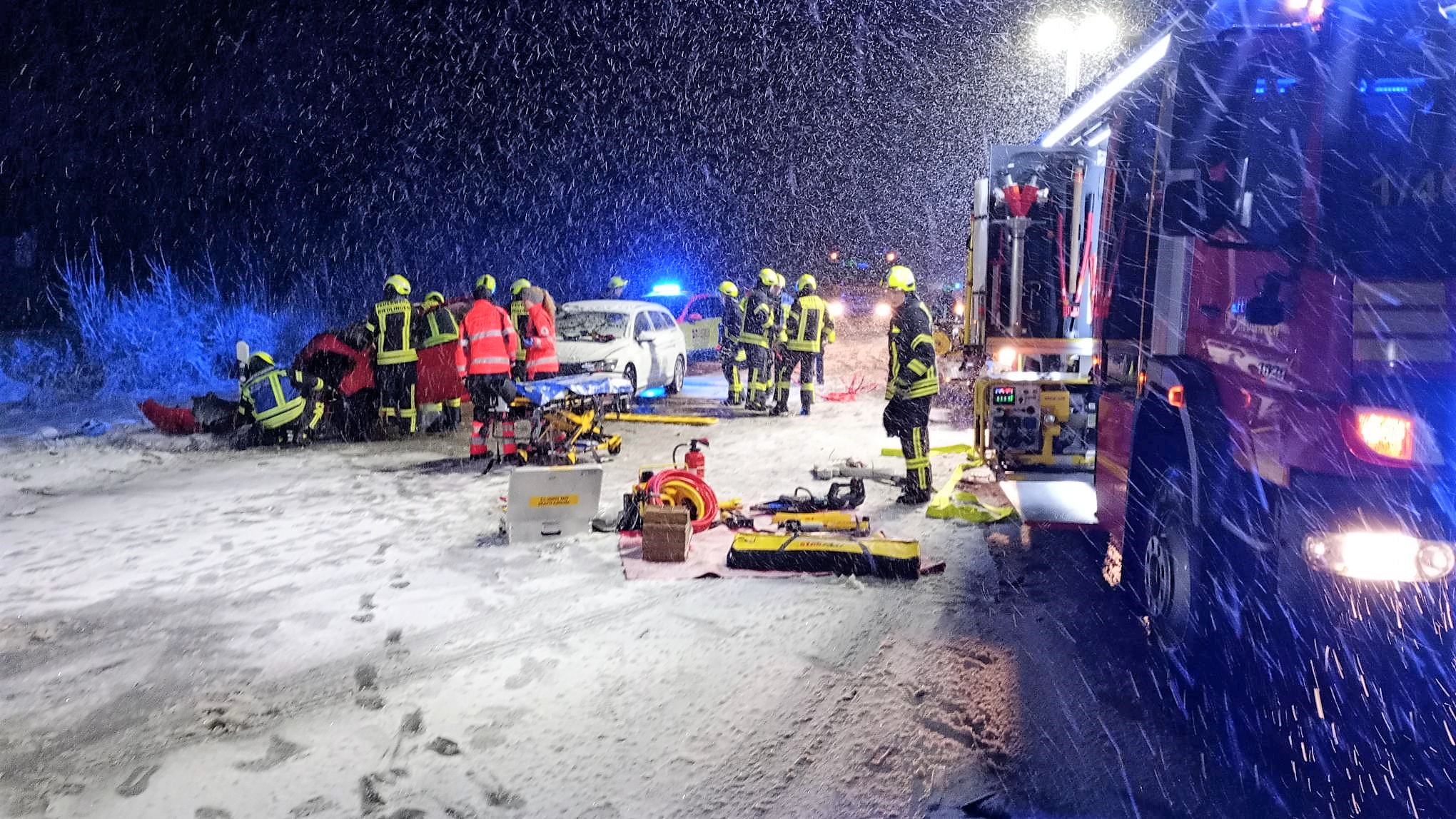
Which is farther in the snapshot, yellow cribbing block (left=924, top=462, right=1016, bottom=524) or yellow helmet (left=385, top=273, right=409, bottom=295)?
yellow helmet (left=385, top=273, right=409, bottom=295)

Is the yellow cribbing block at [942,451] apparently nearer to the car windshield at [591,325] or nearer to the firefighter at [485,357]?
the firefighter at [485,357]

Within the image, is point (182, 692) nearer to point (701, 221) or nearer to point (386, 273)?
point (386, 273)

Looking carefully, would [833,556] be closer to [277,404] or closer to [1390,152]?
[1390,152]

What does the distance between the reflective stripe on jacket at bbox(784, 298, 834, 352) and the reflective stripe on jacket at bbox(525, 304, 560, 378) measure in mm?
3180

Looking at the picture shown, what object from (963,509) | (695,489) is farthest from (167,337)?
(963,509)

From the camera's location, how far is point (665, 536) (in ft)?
20.5

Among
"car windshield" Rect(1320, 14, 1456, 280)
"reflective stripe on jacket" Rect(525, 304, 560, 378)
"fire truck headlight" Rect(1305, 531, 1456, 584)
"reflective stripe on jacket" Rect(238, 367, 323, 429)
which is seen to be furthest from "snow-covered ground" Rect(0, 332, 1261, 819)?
"reflective stripe on jacket" Rect(525, 304, 560, 378)

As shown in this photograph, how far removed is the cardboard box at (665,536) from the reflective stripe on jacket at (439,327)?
5.83 m

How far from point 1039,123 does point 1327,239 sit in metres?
20.2

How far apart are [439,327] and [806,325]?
4.67 m

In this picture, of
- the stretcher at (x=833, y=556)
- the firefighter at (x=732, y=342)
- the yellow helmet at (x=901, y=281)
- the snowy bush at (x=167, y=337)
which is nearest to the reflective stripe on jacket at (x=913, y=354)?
the yellow helmet at (x=901, y=281)

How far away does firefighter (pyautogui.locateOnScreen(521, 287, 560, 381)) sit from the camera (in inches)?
465

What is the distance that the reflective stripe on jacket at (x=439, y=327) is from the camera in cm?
1120

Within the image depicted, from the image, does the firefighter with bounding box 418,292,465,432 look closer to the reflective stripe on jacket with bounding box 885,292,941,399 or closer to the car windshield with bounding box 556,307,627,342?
the car windshield with bounding box 556,307,627,342
